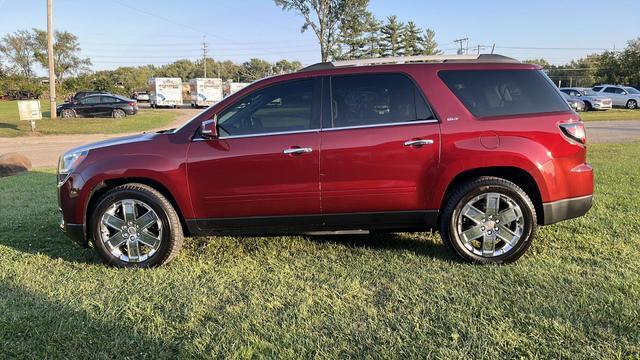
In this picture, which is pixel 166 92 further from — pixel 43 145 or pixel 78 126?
pixel 43 145

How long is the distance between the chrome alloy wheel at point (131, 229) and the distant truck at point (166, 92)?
47323mm

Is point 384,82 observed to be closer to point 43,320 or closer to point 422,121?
point 422,121

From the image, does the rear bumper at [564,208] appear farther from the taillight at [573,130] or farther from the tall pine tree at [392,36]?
the tall pine tree at [392,36]

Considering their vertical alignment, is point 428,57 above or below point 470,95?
above

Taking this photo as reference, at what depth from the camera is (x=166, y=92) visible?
4897cm

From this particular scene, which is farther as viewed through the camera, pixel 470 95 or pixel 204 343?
pixel 470 95

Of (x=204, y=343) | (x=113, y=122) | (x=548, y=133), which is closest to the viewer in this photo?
(x=204, y=343)

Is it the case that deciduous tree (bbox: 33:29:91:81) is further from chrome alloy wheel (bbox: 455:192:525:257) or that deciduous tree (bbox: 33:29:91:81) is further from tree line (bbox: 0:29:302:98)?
chrome alloy wheel (bbox: 455:192:525:257)

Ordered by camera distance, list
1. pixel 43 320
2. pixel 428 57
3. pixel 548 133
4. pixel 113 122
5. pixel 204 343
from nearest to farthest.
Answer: pixel 204 343 < pixel 43 320 < pixel 548 133 < pixel 428 57 < pixel 113 122

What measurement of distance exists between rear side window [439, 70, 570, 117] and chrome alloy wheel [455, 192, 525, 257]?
76 cm

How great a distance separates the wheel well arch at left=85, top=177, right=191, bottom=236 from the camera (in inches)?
172

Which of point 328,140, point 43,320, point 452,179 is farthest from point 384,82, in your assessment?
point 43,320

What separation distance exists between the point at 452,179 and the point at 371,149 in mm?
756

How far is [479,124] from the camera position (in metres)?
4.13
